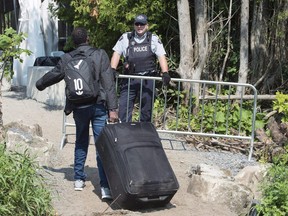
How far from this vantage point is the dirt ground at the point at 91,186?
5902 millimetres

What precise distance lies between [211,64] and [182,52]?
2.67 ft

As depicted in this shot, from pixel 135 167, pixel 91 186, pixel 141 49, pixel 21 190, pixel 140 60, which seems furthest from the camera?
pixel 140 60

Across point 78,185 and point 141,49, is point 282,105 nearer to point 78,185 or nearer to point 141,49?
point 141,49

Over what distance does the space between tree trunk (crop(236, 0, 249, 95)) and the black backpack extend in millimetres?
4284

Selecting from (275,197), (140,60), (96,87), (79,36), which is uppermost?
(79,36)

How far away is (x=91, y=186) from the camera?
665cm

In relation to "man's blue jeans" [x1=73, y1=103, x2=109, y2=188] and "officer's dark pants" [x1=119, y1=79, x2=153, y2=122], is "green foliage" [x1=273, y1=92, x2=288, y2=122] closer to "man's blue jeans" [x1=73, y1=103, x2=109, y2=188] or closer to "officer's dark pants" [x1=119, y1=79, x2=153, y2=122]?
"officer's dark pants" [x1=119, y1=79, x2=153, y2=122]

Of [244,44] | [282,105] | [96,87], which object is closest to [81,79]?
[96,87]

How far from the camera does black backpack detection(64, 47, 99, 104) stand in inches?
236

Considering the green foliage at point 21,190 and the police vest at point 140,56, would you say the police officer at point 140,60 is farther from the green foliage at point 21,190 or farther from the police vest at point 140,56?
the green foliage at point 21,190

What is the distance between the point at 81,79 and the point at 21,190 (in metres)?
1.32

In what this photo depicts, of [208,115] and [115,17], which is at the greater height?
[115,17]

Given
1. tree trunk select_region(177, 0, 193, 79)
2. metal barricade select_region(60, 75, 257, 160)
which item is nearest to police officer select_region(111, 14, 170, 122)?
metal barricade select_region(60, 75, 257, 160)

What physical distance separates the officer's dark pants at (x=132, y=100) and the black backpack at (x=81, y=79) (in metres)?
1.98
